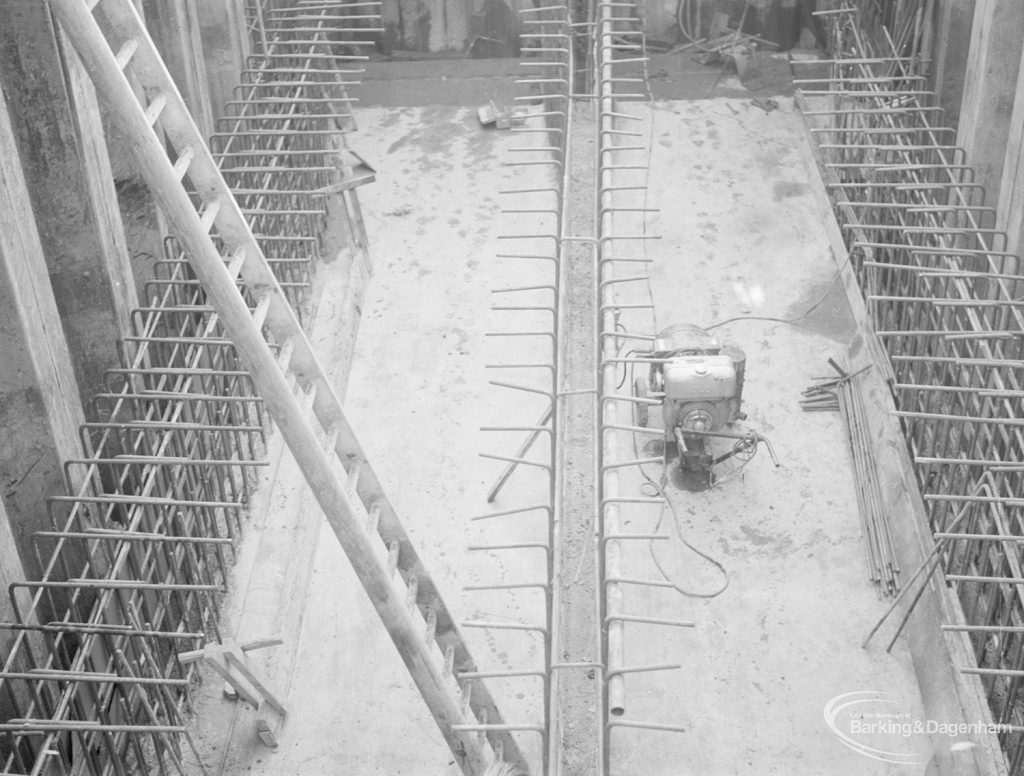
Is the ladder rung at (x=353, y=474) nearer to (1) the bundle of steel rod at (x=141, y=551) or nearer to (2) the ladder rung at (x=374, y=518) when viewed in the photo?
(2) the ladder rung at (x=374, y=518)

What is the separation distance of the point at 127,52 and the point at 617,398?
3424 mm

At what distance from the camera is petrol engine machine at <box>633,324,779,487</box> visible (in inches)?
422

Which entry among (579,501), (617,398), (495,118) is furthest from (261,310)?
(495,118)

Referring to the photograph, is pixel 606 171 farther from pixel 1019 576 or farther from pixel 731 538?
pixel 1019 576

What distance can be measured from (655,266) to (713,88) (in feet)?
13.6

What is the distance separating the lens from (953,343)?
1062 cm

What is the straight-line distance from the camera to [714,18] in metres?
18.0

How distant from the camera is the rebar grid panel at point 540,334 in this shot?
8.06 m

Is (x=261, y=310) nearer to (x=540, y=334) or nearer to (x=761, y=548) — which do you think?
(x=540, y=334)

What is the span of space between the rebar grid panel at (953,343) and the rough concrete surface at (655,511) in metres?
0.58

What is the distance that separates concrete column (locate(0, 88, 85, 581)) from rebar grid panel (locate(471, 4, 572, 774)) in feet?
8.51

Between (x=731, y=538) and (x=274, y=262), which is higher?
(x=274, y=262)

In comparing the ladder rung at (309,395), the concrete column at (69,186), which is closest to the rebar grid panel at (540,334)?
the ladder rung at (309,395)

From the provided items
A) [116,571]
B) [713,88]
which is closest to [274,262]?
[116,571]
